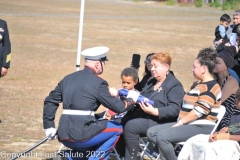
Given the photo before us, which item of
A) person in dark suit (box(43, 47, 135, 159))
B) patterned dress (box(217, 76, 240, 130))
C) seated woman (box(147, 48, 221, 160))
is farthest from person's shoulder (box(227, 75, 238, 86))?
person in dark suit (box(43, 47, 135, 159))

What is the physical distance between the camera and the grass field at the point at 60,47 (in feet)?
31.3

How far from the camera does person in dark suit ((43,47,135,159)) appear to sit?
604cm

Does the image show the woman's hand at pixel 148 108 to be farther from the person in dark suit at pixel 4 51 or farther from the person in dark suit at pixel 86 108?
the person in dark suit at pixel 4 51

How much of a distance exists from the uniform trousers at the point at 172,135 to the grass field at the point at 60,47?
A: 2.10 m

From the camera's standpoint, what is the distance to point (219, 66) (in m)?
7.05

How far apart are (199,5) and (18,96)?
39560 millimetres

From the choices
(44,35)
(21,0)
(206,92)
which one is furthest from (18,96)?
(21,0)

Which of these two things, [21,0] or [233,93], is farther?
[21,0]

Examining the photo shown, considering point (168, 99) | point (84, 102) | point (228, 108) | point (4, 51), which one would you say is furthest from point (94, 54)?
point (4, 51)

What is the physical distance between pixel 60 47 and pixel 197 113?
15.2 meters

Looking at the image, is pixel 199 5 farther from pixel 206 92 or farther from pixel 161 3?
pixel 206 92

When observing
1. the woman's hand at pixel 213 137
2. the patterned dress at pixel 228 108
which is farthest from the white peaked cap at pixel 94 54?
the patterned dress at pixel 228 108

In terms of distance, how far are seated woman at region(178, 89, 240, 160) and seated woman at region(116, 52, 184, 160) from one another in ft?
2.08

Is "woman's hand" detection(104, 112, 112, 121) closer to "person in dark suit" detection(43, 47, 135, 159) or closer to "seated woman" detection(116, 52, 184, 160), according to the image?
"seated woman" detection(116, 52, 184, 160)
